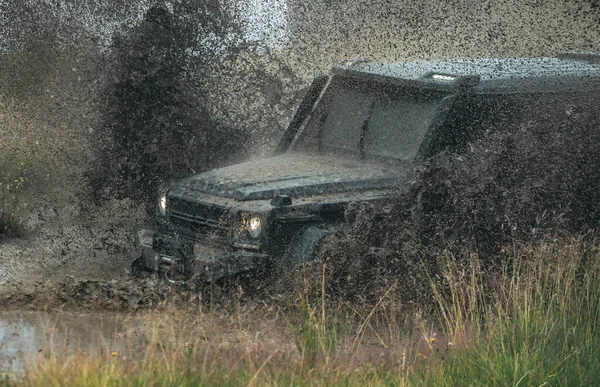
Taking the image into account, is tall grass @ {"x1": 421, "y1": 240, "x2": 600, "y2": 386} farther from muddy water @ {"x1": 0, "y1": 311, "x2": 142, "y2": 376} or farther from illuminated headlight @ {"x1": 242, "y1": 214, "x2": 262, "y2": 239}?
muddy water @ {"x1": 0, "y1": 311, "x2": 142, "y2": 376}

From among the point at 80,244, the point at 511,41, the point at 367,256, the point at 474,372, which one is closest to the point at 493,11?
the point at 511,41

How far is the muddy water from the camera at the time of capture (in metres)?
6.09

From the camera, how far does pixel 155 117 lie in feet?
37.0

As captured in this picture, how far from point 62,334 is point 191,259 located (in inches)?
41.3

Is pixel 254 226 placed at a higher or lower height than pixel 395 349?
higher

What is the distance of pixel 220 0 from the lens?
41.7 ft

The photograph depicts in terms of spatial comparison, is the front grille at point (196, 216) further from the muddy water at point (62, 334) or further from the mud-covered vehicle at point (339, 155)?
the muddy water at point (62, 334)

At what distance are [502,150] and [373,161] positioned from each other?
96 cm

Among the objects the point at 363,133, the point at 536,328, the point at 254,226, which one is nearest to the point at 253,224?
the point at 254,226

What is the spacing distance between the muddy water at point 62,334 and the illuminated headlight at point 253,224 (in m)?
0.98

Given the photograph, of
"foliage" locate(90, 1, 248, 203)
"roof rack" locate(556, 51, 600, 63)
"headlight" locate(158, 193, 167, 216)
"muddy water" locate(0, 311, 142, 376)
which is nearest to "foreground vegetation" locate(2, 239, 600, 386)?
"muddy water" locate(0, 311, 142, 376)

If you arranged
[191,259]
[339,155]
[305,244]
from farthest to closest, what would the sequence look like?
[339,155]
[191,259]
[305,244]

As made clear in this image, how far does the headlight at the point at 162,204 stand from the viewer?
8.04 meters

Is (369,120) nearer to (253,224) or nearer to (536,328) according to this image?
(253,224)
